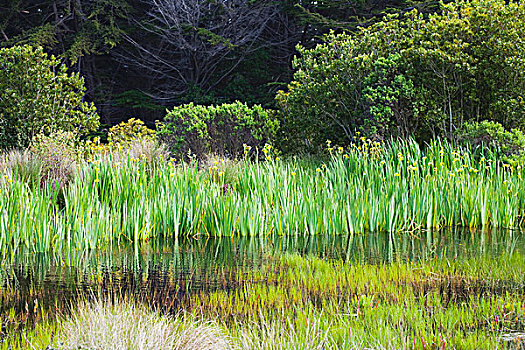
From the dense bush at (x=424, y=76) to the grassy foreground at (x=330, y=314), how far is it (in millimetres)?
4886

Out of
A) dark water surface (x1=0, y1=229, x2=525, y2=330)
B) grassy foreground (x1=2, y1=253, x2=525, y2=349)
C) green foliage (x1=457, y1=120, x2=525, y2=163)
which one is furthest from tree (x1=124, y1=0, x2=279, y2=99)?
grassy foreground (x1=2, y1=253, x2=525, y2=349)

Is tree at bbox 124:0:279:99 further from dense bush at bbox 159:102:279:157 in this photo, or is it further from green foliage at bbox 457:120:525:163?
green foliage at bbox 457:120:525:163

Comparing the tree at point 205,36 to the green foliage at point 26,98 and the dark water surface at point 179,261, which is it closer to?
the green foliage at point 26,98

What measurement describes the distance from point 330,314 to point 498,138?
5.45 metres

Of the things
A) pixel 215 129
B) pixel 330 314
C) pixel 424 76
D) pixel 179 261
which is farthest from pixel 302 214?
pixel 215 129

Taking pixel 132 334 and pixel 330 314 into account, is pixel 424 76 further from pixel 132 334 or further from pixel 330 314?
pixel 132 334

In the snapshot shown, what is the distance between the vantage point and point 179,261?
4238 mm

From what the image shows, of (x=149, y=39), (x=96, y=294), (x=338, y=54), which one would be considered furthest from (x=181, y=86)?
(x=96, y=294)

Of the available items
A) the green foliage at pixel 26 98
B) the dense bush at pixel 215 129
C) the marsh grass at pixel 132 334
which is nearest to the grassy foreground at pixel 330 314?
the marsh grass at pixel 132 334

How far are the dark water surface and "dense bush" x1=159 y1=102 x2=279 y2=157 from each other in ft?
18.3

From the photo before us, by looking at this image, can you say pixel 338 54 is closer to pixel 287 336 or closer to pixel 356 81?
pixel 356 81

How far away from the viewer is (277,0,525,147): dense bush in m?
7.91

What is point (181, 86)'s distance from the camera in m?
18.9

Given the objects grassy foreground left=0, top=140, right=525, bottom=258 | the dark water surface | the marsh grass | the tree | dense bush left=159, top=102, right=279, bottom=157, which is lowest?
the marsh grass
